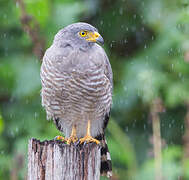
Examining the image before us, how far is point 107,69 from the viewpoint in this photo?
459cm

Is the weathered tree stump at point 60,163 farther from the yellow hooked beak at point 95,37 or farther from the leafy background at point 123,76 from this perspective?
the leafy background at point 123,76

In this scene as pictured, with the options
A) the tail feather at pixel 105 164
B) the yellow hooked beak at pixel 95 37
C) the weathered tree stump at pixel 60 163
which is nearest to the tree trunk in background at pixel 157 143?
the tail feather at pixel 105 164

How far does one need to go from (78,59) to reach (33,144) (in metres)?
1.44

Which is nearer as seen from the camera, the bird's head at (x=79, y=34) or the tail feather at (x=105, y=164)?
the tail feather at (x=105, y=164)

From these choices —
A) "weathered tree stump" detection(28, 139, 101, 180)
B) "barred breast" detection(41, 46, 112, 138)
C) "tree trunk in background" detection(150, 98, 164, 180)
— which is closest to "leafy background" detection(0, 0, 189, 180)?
"tree trunk in background" detection(150, 98, 164, 180)

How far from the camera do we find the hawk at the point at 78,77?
4.32 m

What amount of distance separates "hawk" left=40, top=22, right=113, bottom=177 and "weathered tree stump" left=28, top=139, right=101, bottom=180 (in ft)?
3.50

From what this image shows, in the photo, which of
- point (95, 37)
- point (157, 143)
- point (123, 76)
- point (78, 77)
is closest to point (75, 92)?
point (78, 77)

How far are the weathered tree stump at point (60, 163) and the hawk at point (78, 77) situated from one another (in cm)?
107

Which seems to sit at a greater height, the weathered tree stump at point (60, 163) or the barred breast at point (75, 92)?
the barred breast at point (75, 92)

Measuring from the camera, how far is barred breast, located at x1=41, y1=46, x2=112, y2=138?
4.32 metres

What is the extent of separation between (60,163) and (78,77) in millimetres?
1426

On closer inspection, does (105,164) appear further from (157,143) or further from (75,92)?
(75,92)

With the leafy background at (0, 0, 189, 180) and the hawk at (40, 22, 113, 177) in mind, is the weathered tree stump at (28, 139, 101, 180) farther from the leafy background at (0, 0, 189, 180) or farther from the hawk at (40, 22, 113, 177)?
the leafy background at (0, 0, 189, 180)
